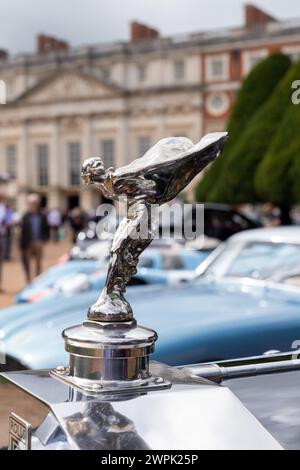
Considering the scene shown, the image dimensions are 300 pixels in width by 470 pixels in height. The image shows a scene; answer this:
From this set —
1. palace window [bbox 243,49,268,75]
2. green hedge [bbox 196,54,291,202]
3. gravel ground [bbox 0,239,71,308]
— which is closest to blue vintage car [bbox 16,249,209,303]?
gravel ground [bbox 0,239,71,308]

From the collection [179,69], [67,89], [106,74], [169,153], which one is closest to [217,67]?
[179,69]

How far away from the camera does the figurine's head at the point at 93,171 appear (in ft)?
4.72

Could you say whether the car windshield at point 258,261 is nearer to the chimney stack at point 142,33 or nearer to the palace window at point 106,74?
the chimney stack at point 142,33

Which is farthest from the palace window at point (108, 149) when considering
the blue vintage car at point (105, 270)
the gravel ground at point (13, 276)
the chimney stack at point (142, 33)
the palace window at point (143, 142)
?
the blue vintage car at point (105, 270)

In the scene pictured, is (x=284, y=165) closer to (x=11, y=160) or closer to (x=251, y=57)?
(x=251, y=57)

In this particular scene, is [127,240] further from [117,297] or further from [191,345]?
[191,345]

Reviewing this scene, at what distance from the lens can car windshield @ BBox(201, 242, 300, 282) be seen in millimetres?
4383

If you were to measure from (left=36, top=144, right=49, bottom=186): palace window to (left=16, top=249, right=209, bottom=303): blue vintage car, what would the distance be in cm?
4944

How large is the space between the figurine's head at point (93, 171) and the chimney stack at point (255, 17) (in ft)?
154

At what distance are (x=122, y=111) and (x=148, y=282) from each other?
1852 inches

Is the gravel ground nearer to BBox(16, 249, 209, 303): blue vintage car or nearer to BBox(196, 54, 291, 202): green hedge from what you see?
BBox(16, 249, 209, 303): blue vintage car

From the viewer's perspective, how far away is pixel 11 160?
58469mm

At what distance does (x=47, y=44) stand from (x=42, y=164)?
1047 cm

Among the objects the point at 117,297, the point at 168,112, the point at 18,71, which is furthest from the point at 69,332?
the point at 18,71
